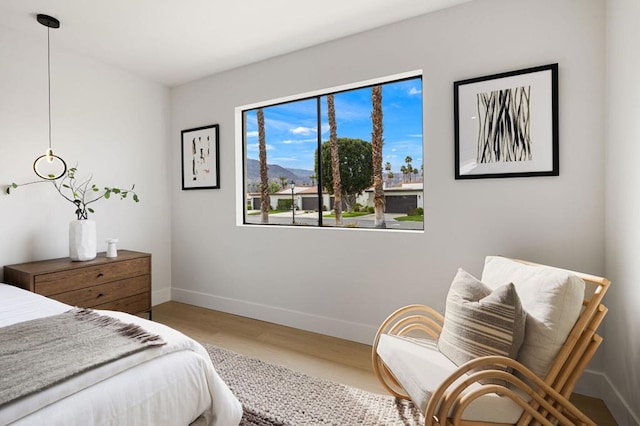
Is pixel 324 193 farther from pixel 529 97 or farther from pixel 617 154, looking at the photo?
pixel 617 154

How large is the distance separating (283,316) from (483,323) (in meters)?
2.12

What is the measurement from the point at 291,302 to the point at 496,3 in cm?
286

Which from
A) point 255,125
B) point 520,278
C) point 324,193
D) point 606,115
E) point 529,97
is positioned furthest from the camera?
point 255,125

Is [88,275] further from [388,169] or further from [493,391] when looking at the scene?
[493,391]

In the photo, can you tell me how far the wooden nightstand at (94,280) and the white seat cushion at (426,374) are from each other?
7.92 ft

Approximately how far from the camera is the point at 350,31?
2.86 meters

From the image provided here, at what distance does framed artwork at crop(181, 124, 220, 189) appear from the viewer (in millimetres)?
3750

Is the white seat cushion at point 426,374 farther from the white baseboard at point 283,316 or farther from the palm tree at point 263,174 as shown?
the palm tree at point 263,174

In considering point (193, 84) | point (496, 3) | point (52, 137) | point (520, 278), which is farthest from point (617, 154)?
point (52, 137)

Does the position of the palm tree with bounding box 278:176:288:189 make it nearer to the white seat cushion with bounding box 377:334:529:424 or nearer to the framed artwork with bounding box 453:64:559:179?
the framed artwork with bounding box 453:64:559:179

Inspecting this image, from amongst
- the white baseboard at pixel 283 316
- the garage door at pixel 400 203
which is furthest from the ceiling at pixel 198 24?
the white baseboard at pixel 283 316

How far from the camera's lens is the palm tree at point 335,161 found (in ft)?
10.7

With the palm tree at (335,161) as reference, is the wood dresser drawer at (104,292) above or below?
below

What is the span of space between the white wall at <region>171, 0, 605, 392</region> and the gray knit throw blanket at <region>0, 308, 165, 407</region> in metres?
1.78
